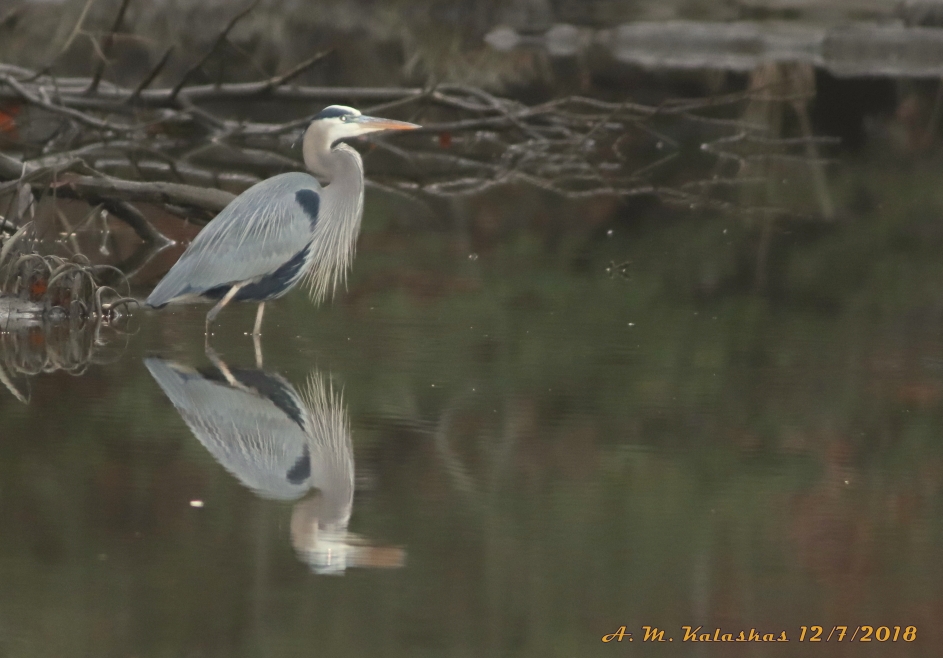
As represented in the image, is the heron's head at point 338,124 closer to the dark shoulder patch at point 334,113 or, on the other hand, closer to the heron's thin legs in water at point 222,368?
the dark shoulder patch at point 334,113

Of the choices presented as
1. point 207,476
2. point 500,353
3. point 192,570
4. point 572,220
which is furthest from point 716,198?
point 192,570

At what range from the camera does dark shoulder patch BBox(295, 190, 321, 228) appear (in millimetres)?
6656

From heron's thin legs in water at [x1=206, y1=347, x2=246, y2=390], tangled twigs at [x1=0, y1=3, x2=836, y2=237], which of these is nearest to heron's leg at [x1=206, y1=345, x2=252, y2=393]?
heron's thin legs in water at [x1=206, y1=347, x2=246, y2=390]

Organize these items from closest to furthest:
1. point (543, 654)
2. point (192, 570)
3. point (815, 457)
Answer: point (543, 654), point (192, 570), point (815, 457)

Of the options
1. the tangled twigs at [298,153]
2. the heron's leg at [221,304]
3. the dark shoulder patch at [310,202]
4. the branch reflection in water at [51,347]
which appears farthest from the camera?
the tangled twigs at [298,153]

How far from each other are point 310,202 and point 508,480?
2.43 metres

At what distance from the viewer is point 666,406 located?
5.51 metres

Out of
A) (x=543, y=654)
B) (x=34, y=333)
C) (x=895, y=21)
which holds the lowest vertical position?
(x=543, y=654)

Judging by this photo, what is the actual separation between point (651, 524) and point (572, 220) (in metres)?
6.48

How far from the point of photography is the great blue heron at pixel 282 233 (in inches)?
256

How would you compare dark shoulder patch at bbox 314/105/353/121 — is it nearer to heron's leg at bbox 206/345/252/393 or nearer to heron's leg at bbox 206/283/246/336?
heron's leg at bbox 206/283/246/336

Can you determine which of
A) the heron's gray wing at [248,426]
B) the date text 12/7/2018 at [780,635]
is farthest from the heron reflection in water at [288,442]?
the date text 12/7/2018 at [780,635]

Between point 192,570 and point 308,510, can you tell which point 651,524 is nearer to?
point 308,510

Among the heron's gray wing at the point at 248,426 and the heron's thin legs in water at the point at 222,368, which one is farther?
the heron's thin legs in water at the point at 222,368
